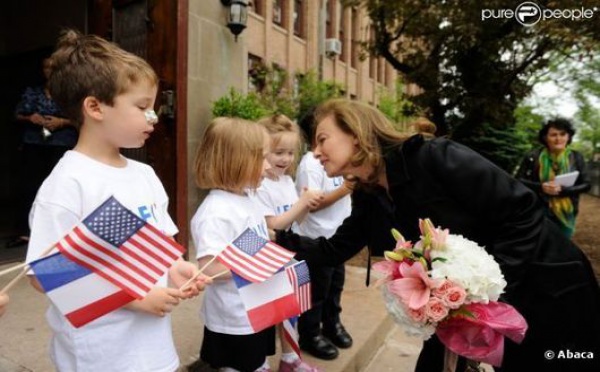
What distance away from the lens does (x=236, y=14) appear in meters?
5.59

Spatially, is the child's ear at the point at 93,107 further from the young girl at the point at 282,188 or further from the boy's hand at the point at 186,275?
the young girl at the point at 282,188

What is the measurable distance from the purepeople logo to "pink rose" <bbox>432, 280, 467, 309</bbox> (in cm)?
548

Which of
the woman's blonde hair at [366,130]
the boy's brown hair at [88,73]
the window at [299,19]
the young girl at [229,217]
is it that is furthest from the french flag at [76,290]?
the window at [299,19]

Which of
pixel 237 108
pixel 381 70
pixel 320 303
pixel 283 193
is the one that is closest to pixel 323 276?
pixel 320 303

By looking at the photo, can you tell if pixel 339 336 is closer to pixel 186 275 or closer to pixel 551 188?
pixel 186 275

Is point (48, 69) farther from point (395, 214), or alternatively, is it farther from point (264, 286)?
point (395, 214)

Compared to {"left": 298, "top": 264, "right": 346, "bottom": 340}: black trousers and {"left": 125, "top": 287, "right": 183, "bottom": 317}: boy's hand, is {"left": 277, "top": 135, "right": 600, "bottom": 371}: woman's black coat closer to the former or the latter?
{"left": 125, "top": 287, "right": 183, "bottom": 317}: boy's hand

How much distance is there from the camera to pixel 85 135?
1.58 meters

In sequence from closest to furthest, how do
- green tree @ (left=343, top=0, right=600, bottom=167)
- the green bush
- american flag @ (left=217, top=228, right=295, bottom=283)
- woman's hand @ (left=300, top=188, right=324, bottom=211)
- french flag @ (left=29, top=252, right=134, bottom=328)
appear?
french flag @ (left=29, top=252, right=134, bottom=328), american flag @ (left=217, top=228, right=295, bottom=283), woman's hand @ (left=300, top=188, right=324, bottom=211), the green bush, green tree @ (left=343, top=0, right=600, bottom=167)

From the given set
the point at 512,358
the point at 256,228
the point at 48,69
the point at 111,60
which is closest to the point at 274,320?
the point at 256,228

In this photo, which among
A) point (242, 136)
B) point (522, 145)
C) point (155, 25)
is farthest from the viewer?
point (522, 145)

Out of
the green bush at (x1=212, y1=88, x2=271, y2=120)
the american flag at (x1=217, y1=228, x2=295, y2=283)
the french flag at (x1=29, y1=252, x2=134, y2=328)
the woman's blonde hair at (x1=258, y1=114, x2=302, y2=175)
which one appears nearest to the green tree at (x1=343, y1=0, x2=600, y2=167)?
the green bush at (x1=212, y1=88, x2=271, y2=120)

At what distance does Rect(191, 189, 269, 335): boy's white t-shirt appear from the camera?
2023 millimetres

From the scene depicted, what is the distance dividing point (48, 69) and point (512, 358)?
2049 millimetres
